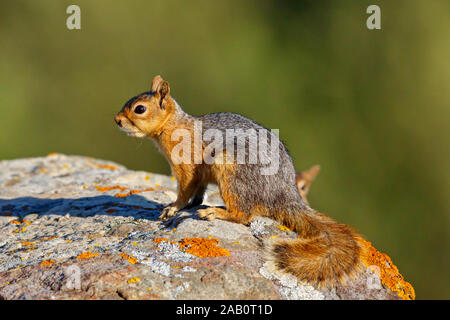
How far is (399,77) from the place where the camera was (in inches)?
573

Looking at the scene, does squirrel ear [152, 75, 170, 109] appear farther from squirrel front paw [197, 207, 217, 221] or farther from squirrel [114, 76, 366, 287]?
squirrel front paw [197, 207, 217, 221]

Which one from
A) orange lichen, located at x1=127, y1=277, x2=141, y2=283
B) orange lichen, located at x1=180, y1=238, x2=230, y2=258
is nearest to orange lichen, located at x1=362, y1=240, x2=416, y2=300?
orange lichen, located at x1=180, y1=238, x2=230, y2=258

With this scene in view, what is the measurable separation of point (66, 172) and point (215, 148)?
3.37m

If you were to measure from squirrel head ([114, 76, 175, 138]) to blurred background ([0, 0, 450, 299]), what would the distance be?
892 cm

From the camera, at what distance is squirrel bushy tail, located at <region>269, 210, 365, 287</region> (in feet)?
13.0

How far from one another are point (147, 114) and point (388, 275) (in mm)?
2870

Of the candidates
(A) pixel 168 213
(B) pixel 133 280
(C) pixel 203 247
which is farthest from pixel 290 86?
(B) pixel 133 280

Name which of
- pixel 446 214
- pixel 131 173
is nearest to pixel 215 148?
pixel 131 173

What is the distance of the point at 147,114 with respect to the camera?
215 inches

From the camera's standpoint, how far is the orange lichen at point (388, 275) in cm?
405

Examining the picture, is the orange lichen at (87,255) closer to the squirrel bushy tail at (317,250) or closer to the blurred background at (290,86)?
the squirrel bushy tail at (317,250)

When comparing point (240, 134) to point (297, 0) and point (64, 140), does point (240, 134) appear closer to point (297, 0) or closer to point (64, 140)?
point (64, 140)

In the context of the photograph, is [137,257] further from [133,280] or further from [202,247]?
[202,247]

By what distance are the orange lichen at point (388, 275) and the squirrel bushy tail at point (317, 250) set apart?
0.31 ft
